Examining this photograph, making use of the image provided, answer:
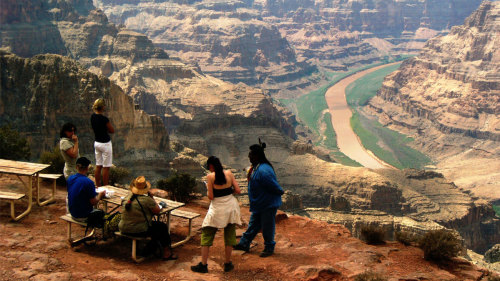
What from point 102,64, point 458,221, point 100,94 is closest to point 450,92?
point 102,64

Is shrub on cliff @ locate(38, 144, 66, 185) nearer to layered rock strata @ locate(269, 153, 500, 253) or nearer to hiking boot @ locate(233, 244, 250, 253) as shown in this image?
hiking boot @ locate(233, 244, 250, 253)

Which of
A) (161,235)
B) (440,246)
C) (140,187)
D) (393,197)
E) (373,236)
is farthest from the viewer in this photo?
(393,197)

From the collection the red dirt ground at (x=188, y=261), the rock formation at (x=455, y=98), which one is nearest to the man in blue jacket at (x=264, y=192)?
the red dirt ground at (x=188, y=261)


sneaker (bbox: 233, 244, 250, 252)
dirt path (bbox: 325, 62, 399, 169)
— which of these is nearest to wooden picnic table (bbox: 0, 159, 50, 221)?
sneaker (bbox: 233, 244, 250, 252)

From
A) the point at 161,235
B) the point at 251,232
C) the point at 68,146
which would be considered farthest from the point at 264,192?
the point at 68,146

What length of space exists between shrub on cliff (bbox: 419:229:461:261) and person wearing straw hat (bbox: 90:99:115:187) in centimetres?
951

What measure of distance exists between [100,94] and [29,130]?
6.82 m

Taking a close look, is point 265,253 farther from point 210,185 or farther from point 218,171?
point 218,171

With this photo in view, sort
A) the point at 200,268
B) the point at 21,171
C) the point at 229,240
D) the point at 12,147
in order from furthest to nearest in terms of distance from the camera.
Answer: the point at 12,147, the point at 21,171, the point at 229,240, the point at 200,268

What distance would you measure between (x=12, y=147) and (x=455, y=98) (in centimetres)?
15227

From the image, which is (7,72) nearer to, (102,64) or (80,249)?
(80,249)

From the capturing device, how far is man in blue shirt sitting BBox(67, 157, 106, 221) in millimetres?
14680

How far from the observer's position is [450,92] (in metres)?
163

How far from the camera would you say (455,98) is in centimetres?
16125
